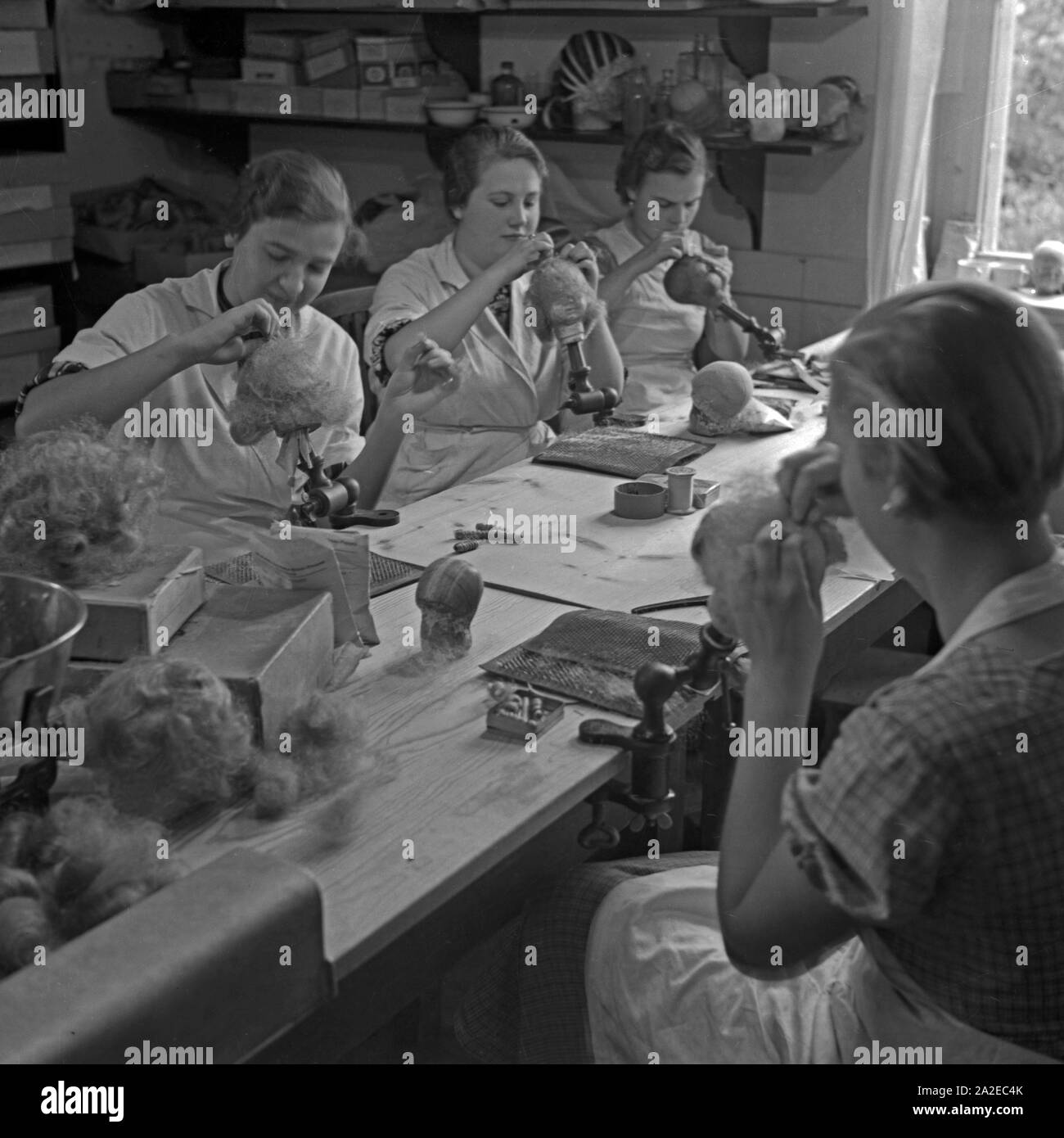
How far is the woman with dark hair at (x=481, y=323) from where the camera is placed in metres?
2.83

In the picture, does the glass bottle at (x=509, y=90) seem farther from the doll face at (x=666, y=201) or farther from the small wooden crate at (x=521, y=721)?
the small wooden crate at (x=521, y=721)

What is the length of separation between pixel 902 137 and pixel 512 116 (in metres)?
1.20

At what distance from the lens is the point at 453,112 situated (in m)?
4.32

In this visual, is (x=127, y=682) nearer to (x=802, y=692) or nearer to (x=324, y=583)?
(x=324, y=583)

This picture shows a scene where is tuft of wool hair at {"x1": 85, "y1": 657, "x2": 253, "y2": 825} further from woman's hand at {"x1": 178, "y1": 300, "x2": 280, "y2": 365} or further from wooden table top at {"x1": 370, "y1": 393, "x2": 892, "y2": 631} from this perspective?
woman's hand at {"x1": 178, "y1": 300, "x2": 280, "y2": 365}

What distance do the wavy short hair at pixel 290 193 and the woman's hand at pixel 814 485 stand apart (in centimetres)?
122

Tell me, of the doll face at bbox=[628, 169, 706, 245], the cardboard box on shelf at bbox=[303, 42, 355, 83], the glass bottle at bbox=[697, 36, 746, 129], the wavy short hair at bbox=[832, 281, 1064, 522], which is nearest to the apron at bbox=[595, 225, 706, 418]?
the doll face at bbox=[628, 169, 706, 245]

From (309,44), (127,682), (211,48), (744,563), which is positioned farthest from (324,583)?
(211,48)

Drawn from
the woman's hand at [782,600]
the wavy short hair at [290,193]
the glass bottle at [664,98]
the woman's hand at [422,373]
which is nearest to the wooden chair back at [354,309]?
the woman's hand at [422,373]

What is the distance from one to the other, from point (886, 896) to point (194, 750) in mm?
623

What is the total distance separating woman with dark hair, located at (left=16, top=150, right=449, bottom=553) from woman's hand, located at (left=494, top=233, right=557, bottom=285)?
1.35 ft

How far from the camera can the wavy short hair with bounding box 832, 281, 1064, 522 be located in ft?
3.37

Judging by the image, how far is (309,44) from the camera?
15.1 feet

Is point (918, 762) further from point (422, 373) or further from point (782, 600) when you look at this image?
point (422, 373)
